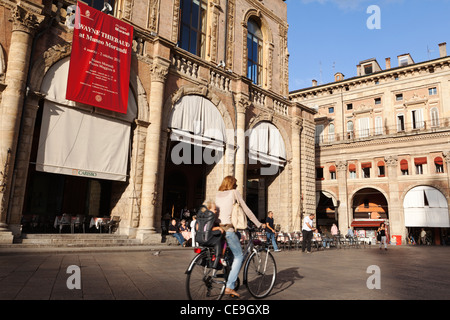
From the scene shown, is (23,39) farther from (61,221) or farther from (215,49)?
(215,49)

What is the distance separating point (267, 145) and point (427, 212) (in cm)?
1973

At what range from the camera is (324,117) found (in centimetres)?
3894

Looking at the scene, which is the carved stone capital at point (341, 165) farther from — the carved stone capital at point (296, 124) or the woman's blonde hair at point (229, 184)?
the woman's blonde hair at point (229, 184)

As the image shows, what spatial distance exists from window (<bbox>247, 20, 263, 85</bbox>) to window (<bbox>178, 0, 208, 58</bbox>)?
3.92 m

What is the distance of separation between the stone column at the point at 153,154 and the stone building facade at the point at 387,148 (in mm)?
26254

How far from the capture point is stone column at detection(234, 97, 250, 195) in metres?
17.9

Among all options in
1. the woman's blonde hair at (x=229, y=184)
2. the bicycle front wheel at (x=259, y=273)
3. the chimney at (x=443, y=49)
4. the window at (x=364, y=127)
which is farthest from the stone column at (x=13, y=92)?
the chimney at (x=443, y=49)

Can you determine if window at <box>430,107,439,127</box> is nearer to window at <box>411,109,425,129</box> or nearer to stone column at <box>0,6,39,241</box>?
window at <box>411,109,425,129</box>

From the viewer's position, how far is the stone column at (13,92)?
1027cm

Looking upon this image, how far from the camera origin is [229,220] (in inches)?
196

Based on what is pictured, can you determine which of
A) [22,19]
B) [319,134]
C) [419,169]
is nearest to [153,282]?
[22,19]

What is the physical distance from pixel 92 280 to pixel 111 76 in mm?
9302

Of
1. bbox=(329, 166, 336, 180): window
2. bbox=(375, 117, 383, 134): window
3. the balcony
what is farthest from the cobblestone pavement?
bbox=(375, 117, 383, 134): window
